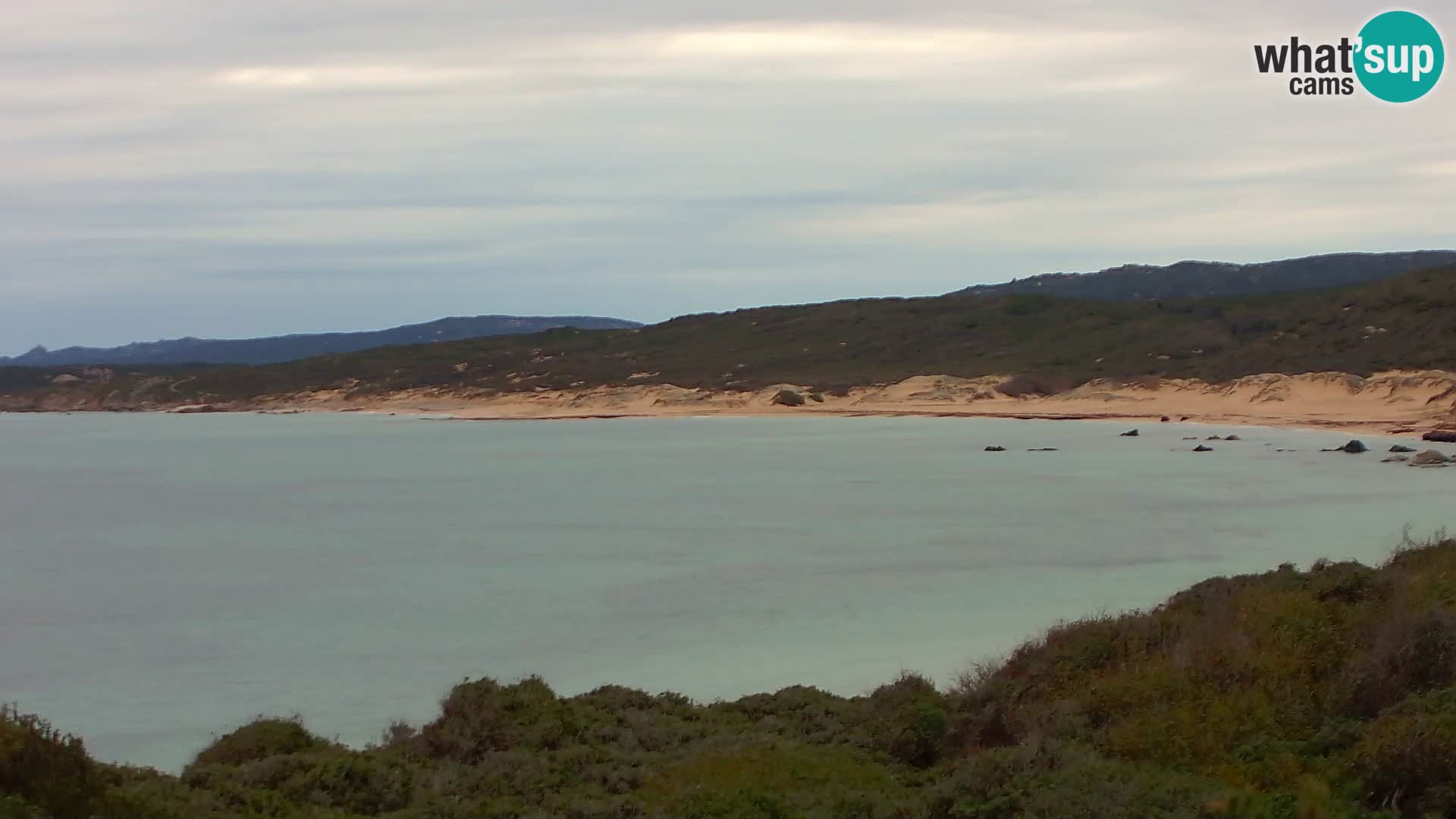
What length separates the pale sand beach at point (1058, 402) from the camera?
5628 centimetres

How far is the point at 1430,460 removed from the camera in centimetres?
3719

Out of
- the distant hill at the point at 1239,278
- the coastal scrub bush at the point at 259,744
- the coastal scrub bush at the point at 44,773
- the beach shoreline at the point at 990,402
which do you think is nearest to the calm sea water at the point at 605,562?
the coastal scrub bush at the point at 259,744

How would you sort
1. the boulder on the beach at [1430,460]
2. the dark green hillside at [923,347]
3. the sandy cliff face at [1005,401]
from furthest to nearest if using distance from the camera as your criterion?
the dark green hillside at [923,347], the sandy cliff face at [1005,401], the boulder on the beach at [1430,460]

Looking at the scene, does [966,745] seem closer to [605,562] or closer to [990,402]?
[605,562]

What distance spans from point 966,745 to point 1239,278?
567 feet

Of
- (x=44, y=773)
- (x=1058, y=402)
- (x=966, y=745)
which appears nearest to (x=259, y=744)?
(x=44, y=773)

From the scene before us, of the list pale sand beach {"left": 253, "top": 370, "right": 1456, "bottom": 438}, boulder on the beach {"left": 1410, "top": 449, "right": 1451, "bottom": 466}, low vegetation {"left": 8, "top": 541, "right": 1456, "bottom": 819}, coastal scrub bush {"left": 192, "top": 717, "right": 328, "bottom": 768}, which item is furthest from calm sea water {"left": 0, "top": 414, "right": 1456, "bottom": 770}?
pale sand beach {"left": 253, "top": 370, "right": 1456, "bottom": 438}

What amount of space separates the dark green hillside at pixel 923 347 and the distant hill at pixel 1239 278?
56519 millimetres

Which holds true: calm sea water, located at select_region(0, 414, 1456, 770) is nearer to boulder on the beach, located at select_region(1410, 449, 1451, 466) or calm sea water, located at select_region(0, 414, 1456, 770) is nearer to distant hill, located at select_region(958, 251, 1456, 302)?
boulder on the beach, located at select_region(1410, 449, 1451, 466)

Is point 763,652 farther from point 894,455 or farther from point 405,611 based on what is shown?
point 894,455

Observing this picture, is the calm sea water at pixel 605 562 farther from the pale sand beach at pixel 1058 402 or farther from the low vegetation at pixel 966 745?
the pale sand beach at pixel 1058 402

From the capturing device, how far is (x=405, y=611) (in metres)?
21.6

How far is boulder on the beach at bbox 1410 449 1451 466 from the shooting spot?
1453 inches

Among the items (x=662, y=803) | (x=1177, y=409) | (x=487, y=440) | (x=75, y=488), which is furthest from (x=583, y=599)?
(x=1177, y=409)
